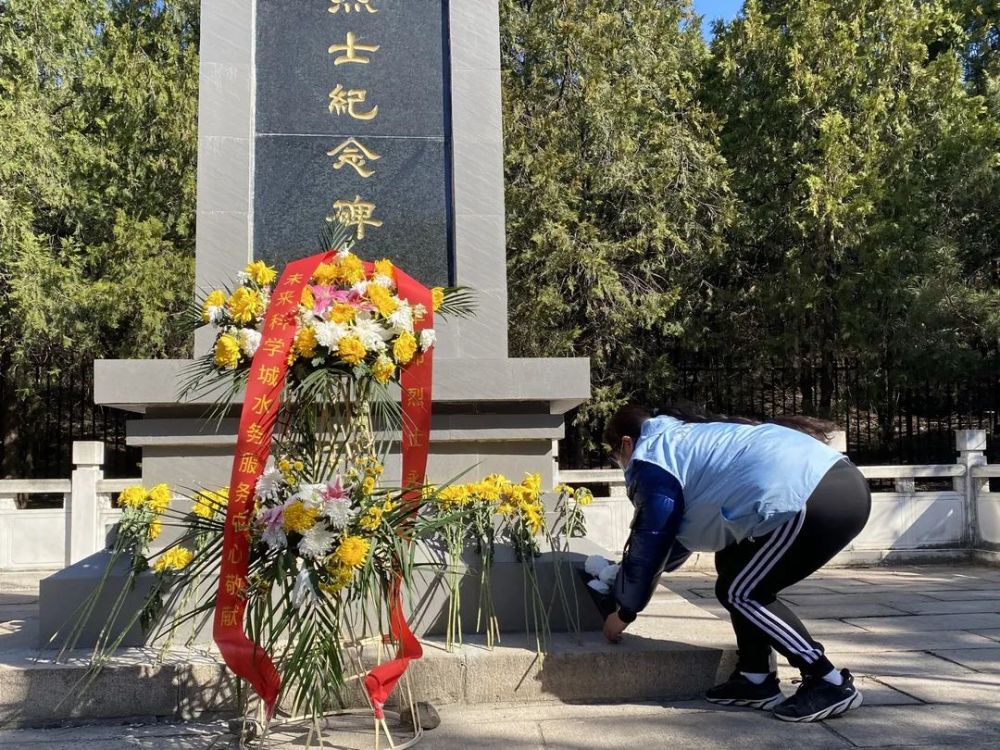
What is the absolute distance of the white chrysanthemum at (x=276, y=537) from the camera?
9.34ft

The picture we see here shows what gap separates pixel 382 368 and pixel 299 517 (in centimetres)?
53

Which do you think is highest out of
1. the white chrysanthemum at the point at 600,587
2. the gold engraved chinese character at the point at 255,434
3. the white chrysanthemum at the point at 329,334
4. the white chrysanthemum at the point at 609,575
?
the white chrysanthemum at the point at 329,334

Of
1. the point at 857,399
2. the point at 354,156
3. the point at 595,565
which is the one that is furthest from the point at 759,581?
the point at 857,399

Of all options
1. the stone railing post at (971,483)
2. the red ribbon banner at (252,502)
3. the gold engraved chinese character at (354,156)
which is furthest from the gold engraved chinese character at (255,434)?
the stone railing post at (971,483)

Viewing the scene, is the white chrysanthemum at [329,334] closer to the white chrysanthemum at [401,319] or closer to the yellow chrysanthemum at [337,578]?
the white chrysanthemum at [401,319]

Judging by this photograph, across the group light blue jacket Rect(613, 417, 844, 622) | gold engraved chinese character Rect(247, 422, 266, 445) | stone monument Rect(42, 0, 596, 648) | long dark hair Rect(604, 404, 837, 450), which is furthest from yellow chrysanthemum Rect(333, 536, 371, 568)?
stone monument Rect(42, 0, 596, 648)

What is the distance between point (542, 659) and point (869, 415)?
38.7ft

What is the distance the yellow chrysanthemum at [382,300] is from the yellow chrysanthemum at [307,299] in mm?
178

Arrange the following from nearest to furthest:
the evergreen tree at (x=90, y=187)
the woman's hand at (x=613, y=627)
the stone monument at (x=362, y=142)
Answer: the woman's hand at (x=613, y=627)
the stone monument at (x=362, y=142)
the evergreen tree at (x=90, y=187)

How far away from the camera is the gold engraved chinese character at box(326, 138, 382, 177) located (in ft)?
18.9

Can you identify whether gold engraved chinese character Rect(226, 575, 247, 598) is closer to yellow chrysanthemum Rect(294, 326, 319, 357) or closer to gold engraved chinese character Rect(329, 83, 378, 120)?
yellow chrysanthemum Rect(294, 326, 319, 357)

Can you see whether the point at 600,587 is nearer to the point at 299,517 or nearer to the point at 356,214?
the point at 299,517

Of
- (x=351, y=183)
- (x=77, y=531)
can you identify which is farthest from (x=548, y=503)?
(x=77, y=531)

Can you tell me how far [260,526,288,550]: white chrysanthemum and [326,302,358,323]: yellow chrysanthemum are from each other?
0.65m
